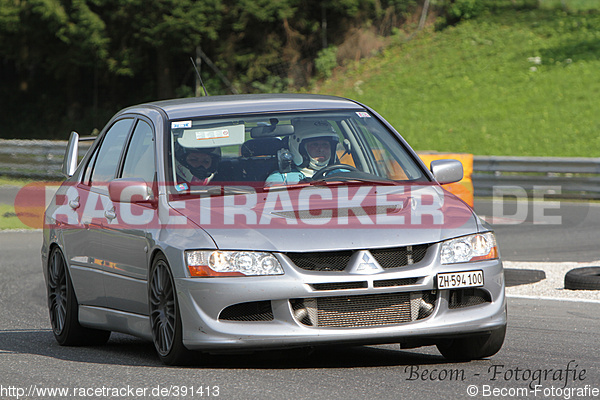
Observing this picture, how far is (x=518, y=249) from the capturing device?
46.0 feet

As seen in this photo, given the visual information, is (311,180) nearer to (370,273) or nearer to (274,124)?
(274,124)

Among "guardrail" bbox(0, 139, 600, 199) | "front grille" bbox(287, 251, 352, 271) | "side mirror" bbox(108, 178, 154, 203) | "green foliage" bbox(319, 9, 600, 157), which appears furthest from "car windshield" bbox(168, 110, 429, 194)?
"green foliage" bbox(319, 9, 600, 157)

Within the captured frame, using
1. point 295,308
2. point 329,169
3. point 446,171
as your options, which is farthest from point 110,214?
point 446,171

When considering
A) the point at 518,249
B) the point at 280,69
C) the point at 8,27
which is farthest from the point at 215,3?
the point at 518,249

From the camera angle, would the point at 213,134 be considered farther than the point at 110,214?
No

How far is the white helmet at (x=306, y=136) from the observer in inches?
265

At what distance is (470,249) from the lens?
19.1 feet

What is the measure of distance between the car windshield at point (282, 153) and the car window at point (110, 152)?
34.3 inches

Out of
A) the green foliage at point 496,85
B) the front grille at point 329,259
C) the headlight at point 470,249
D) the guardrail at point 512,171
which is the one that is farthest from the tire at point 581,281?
the green foliage at point 496,85

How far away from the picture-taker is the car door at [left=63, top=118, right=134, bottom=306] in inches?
279

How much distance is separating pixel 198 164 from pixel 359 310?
60.7 inches

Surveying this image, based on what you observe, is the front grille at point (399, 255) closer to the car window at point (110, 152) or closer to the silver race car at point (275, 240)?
the silver race car at point (275, 240)

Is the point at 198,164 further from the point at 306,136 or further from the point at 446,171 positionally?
the point at 446,171

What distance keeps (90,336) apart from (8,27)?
33.7 metres
